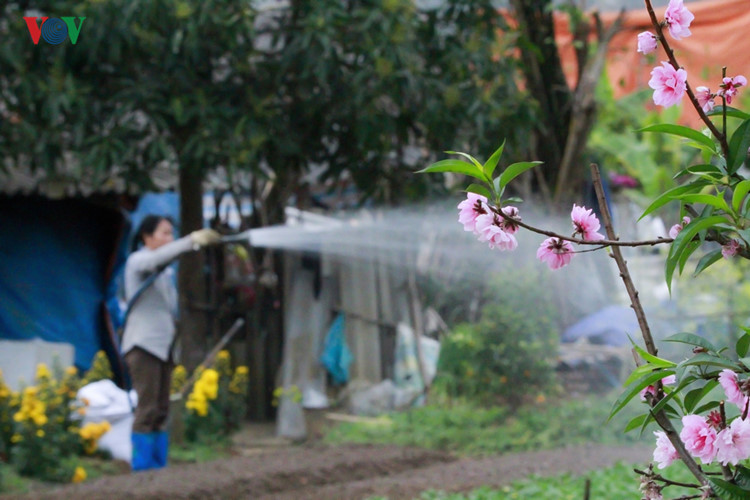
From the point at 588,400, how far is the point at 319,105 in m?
3.33

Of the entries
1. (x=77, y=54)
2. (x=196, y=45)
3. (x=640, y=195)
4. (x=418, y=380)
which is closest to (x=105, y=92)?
(x=77, y=54)

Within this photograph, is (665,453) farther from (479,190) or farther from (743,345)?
(479,190)

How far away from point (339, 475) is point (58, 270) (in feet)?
13.1

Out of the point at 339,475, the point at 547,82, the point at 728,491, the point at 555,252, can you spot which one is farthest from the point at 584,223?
the point at 547,82

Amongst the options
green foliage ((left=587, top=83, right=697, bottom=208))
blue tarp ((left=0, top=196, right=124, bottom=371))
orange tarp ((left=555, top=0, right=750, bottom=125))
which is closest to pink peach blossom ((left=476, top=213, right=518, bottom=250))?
orange tarp ((left=555, top=0, right=750, bottom=125))

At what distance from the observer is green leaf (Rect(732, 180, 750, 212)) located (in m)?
1.66

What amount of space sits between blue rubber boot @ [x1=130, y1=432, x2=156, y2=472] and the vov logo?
2.83m

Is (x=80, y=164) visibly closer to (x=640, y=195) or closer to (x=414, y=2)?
(x=414, y=2)

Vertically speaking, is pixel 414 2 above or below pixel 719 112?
above

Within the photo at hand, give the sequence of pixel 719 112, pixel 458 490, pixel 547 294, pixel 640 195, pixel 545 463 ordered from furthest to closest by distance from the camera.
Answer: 1. pixel 640 195
2. pixel 547 294
3. pixel 545 463
4. pixel 458 490
5. pixel 719 112

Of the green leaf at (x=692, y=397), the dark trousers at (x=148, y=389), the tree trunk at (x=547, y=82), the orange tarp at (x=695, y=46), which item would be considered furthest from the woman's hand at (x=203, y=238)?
the green leaf at (x=692, y=397)

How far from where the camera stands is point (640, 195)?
1130 centimetres

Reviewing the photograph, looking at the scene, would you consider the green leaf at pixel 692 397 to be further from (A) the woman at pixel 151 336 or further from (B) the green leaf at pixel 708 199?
(A) the woman at pixel 151 336

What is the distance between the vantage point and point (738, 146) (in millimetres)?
1758
